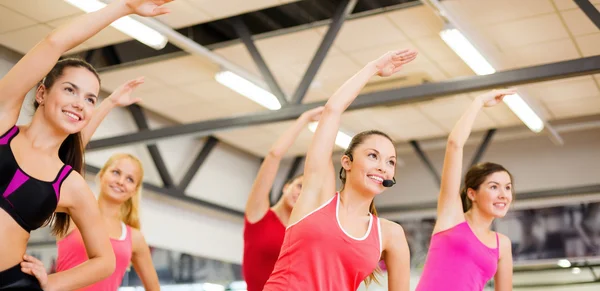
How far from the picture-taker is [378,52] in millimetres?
6586

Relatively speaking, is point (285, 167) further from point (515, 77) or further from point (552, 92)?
point (515, 77)

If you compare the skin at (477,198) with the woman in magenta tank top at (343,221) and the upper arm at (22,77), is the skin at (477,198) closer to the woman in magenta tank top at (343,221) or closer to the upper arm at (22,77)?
the woman in magenta tank top at (343,221)

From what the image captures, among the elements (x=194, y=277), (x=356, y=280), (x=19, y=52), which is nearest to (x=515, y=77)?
(x=356, y=280)

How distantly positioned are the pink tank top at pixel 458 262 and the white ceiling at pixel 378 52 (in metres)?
2.63

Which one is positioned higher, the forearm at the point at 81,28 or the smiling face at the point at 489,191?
the smiling face at the point at 489,191

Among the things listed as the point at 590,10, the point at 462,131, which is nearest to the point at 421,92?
the point at 590,10

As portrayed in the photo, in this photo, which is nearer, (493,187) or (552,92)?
(493,187)

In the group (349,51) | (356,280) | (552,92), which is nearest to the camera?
(356,280)

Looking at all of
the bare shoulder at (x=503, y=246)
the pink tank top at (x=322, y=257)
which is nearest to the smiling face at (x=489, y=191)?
the bare shoulder at (x=503, y=246)

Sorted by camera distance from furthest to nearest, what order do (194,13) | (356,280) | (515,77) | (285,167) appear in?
(285,167)
(194,13)
(515,77)
(356,280)

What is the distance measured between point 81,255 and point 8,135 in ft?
4.38

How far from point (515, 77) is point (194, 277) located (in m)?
5.05

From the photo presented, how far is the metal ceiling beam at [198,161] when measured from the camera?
888 cm

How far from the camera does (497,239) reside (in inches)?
144
